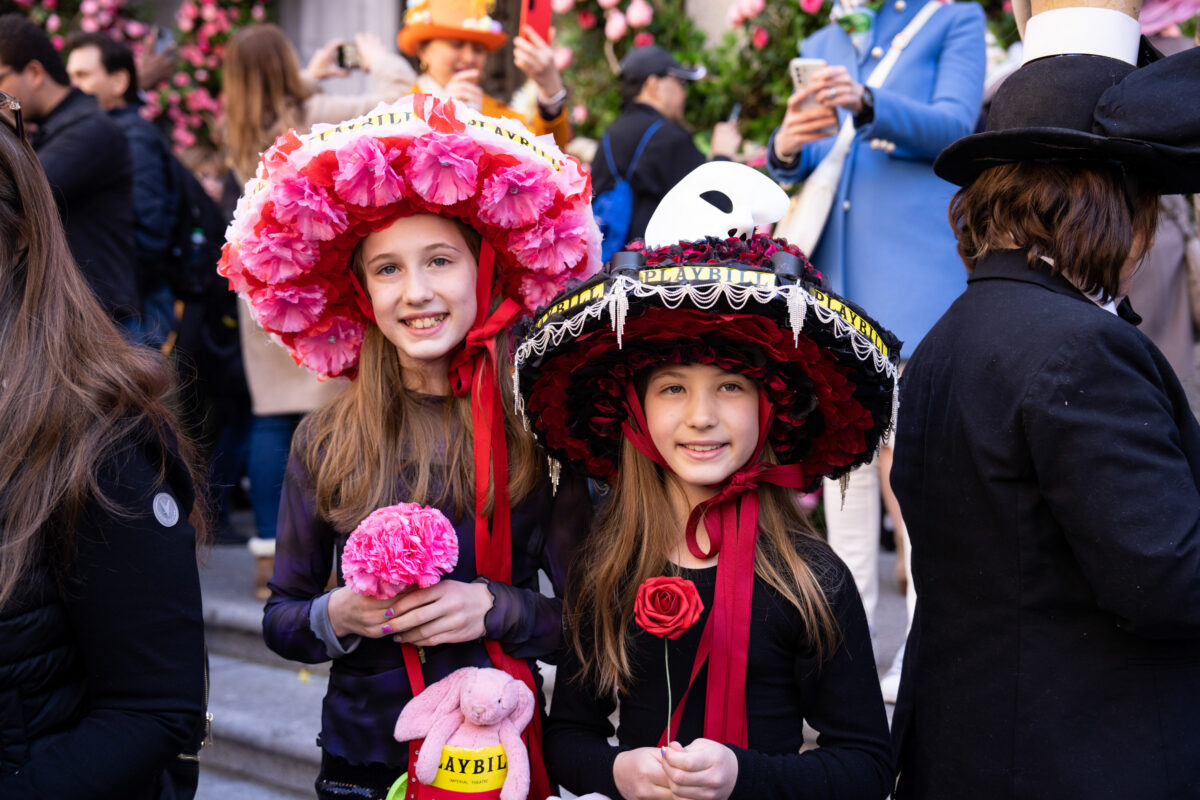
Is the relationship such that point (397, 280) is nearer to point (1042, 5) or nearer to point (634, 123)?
point (1042, 5)

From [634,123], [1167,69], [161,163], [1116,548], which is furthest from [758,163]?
[1116,548]

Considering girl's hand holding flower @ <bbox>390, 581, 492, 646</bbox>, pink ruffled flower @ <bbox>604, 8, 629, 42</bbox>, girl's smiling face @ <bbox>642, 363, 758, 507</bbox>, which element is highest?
pink ruffled flower @ <bbox>604, 8, 629, 42</bbox>

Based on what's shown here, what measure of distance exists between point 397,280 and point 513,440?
0.41 m

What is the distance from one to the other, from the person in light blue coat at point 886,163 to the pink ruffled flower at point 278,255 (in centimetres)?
167

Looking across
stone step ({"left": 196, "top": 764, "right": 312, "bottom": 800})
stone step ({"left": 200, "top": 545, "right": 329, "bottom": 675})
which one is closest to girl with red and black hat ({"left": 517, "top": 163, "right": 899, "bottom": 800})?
stone step ({"left": 196, "top": 764, "right": 312, "bottom": 800})

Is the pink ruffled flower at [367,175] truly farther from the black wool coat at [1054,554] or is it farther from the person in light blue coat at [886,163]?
the person in light blue coat at [886,163]

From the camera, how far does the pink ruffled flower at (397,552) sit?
6.38ft

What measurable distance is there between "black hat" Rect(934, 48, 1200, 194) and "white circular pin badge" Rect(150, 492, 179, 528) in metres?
1.45

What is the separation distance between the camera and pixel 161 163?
4.96 m

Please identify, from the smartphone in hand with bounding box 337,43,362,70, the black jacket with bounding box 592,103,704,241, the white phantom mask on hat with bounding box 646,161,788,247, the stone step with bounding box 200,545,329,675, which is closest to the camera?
the white phantom mask on hat with bounding box 646,161,788,247

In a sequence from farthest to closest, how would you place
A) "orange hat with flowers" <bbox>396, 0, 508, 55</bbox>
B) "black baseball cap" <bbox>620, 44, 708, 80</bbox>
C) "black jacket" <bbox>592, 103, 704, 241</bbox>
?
"black baseball cap" <bbox>620, 44, 708, 80</bbox>
"black jacket" <bbox>592, 103, 704, 241</bbox>
"orange hat with flowers" <bbox>396, 0, 508, 55</bbox>

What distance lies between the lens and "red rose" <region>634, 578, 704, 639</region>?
6.12 ft

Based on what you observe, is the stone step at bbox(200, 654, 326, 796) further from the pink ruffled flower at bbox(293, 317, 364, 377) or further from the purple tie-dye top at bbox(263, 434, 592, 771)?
the pink ruffled flower at bbox(293, 317, 364, 377)

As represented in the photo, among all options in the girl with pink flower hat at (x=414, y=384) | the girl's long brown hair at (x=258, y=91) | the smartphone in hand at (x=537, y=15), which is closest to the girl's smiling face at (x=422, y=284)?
the girl with pink flower hat at (x=414, y=384)
